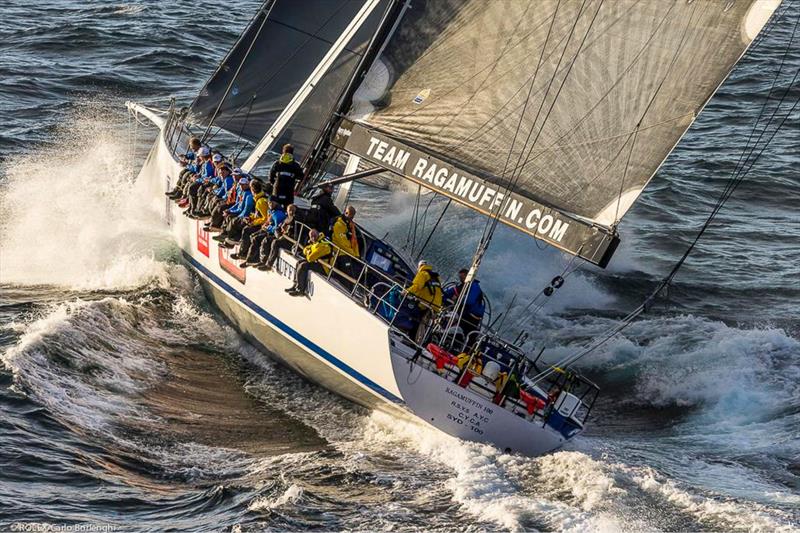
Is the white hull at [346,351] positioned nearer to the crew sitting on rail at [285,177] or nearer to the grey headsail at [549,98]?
the crew sitting on rail at [285,177]

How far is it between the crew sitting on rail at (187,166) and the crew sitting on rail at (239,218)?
1740mm

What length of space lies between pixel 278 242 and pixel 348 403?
2539 mm

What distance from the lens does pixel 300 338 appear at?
16.8m

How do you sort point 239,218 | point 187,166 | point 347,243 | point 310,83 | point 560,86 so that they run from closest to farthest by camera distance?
1. point 560,86
2. point 347,243
3. point 239,218
4. point 310,83
5. point 187,166

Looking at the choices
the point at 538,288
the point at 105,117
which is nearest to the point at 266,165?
the point at 105,117

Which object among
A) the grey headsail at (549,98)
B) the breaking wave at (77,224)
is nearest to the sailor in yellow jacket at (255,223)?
the grey headsail at (549,98)

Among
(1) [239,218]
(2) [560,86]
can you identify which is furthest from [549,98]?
(1) [239,218]

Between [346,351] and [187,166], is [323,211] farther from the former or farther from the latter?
[187,166]

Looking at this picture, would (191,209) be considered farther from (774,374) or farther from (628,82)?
(774,374)

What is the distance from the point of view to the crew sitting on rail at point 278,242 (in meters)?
17.0

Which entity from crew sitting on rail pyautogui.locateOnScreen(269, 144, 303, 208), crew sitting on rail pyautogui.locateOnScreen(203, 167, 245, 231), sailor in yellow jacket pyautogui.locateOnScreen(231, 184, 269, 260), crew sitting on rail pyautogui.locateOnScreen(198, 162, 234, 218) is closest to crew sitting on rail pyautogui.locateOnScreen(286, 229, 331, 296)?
sailor in yellow jacket pyautogui.locateOnScreen(231, 184, 269, 260)

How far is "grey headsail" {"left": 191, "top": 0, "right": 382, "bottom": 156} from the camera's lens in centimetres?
1983

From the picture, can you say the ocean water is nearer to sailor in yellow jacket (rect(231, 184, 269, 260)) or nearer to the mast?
sailor in yellow jacket (rect(231, 184, 269, 260))

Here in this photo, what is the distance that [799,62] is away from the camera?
36.1 metres
